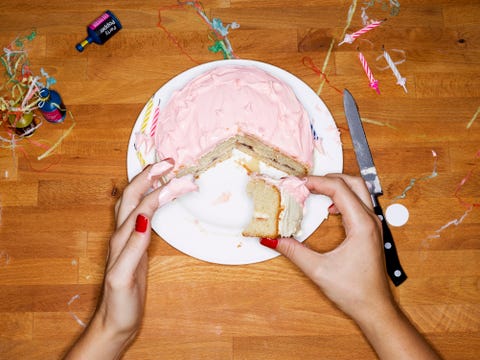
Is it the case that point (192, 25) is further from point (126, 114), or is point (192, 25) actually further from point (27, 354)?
point (27, 354)

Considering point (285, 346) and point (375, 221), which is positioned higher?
point (375, 221)

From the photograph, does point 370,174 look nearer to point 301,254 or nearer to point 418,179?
point 418,179

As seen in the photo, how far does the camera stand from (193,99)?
2328mm

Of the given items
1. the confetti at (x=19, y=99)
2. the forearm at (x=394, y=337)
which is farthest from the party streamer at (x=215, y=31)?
the forearm at (x=394, y=337)

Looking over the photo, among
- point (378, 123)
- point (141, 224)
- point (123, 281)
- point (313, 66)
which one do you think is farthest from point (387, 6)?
point (123, 281)

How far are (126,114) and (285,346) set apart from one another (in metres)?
1.65

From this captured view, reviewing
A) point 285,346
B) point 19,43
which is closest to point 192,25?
point 19,43

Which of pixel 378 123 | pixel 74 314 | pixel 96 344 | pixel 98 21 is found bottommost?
pixel 74 314

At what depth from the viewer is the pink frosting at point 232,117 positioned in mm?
2295

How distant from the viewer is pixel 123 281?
6.72 ft

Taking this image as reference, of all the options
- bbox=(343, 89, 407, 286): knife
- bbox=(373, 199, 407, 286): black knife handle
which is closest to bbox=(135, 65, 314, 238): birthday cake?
bbox=(343, 89, 407, 286): knife

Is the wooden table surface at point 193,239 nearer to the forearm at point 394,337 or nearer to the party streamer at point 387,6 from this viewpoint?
the party streamer at point 387,6

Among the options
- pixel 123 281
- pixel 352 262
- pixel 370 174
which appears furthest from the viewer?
pixel 370 174

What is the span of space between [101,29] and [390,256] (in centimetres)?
215
